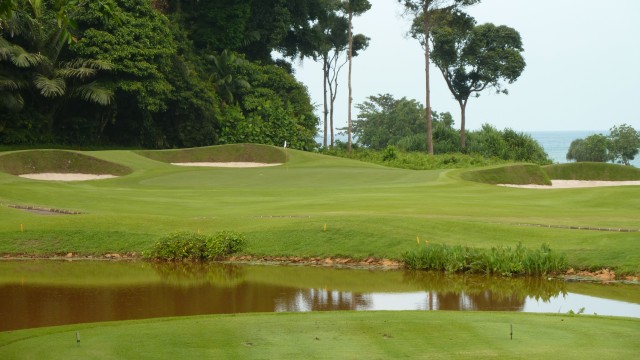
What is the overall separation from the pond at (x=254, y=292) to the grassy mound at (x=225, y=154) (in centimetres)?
2600

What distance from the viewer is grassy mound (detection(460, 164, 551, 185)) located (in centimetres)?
3850

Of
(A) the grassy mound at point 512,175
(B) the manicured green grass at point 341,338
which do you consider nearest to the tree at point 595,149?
(A) the grassy mound at point 512,175

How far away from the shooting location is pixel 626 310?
46.6 feet

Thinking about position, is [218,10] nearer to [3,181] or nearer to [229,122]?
→ [229,122]

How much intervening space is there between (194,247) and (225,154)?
2624 cm

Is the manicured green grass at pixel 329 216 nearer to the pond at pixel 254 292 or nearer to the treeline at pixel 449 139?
the pond at pixel 254 292

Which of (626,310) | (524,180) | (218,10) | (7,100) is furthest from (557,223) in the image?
(218,10)

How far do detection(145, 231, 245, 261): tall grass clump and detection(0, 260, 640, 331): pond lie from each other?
2.19 ft

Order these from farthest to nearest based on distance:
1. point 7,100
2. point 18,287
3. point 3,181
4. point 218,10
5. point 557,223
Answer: point 218,10, point 7,100, point 3,181, point 557,223, point 18,287

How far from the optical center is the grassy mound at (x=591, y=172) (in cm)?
4325

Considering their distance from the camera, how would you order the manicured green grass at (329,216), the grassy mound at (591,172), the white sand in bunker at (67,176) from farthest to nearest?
the grassy mound at (591,172), the white sand in bunker at (67,176), the manicured green grass at (329,216)

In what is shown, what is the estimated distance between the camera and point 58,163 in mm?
40844

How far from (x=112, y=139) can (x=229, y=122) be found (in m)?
8.07

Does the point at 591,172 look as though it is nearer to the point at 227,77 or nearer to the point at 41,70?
the point at 227,77
